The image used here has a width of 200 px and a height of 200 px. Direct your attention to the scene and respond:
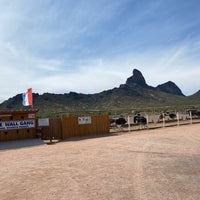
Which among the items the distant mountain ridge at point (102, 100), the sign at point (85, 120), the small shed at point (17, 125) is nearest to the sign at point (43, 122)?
the small shed at point (17, 125)

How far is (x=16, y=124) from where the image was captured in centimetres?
2170

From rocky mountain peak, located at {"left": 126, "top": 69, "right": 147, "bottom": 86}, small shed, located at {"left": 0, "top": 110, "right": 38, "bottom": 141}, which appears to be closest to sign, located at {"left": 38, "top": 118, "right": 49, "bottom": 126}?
small shed, located at {"left": 0, "top": 110, "right": 38, "bottom": 141}

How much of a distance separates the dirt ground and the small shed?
8.95m

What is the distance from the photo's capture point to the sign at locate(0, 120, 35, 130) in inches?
841

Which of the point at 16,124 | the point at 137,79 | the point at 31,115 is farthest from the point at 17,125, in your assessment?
the point at 137,79

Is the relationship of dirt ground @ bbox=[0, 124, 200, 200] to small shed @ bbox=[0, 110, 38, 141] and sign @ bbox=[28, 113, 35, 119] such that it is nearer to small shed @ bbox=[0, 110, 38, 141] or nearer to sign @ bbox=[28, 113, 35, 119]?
small shed @ bbox=[0, 110, 38, 141]

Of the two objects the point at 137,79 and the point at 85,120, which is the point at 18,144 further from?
the point at 137,79

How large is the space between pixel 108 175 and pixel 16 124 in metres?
14.0

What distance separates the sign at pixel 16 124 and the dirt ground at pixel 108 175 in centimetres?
893

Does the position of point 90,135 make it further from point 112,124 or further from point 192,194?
point 192,194

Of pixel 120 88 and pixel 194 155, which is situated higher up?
pixel 120 88

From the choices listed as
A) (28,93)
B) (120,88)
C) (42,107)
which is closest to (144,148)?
(28,93)

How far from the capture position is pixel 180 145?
15.0 m

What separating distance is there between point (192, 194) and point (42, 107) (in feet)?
213
